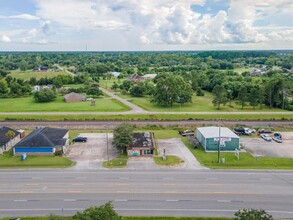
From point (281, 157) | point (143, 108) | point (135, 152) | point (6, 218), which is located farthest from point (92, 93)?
point (6, 218)

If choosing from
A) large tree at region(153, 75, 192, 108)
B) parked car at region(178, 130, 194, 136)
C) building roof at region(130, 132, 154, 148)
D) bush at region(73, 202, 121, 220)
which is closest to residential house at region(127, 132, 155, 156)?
building roof at region(130, 132, 154, 148)

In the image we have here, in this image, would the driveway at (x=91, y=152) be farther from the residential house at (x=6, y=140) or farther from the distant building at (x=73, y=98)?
the distant building at (x=73, y=98)

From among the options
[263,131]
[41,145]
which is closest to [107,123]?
[41,145]

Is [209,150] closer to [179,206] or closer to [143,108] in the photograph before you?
[179,206]

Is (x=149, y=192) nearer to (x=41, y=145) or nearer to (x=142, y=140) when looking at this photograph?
(x=142, y=140)

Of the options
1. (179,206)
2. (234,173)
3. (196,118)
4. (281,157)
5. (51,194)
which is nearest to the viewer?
(179,206)

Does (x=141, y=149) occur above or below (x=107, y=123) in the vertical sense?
below

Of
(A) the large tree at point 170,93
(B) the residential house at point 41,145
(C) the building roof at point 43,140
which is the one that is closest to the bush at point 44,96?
(A) the large tree at point 170,93
